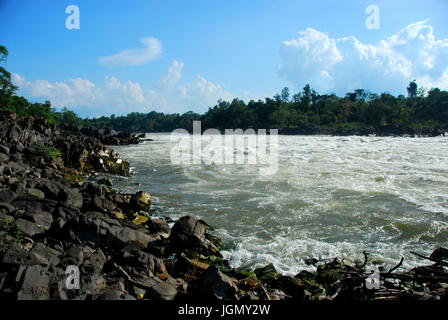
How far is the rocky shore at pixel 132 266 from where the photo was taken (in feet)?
11.7

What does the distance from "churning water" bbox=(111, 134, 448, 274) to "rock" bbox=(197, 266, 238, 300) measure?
157 centimetres

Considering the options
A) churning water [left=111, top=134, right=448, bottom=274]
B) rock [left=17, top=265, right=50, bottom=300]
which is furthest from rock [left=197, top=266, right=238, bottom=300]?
rock [left=17, top=265, right=50, bottom=300]

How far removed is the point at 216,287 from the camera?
393 cm

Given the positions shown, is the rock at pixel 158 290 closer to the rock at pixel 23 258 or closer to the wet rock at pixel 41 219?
the rock at pixel 23 258

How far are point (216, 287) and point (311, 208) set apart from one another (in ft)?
18.2

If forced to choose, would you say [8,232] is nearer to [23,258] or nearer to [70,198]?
[23,258]

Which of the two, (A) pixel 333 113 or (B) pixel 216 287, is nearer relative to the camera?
(B) pixel 216 287

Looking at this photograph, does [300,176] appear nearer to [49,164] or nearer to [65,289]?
[49,164]

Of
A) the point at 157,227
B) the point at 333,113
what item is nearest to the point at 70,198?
the point at 157,227

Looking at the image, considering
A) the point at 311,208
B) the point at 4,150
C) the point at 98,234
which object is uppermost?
the point at 4,150

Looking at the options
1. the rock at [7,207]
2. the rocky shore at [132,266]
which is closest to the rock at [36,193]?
the rocky shore at [132,266]

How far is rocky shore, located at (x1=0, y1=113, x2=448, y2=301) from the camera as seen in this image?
3.55 meters
